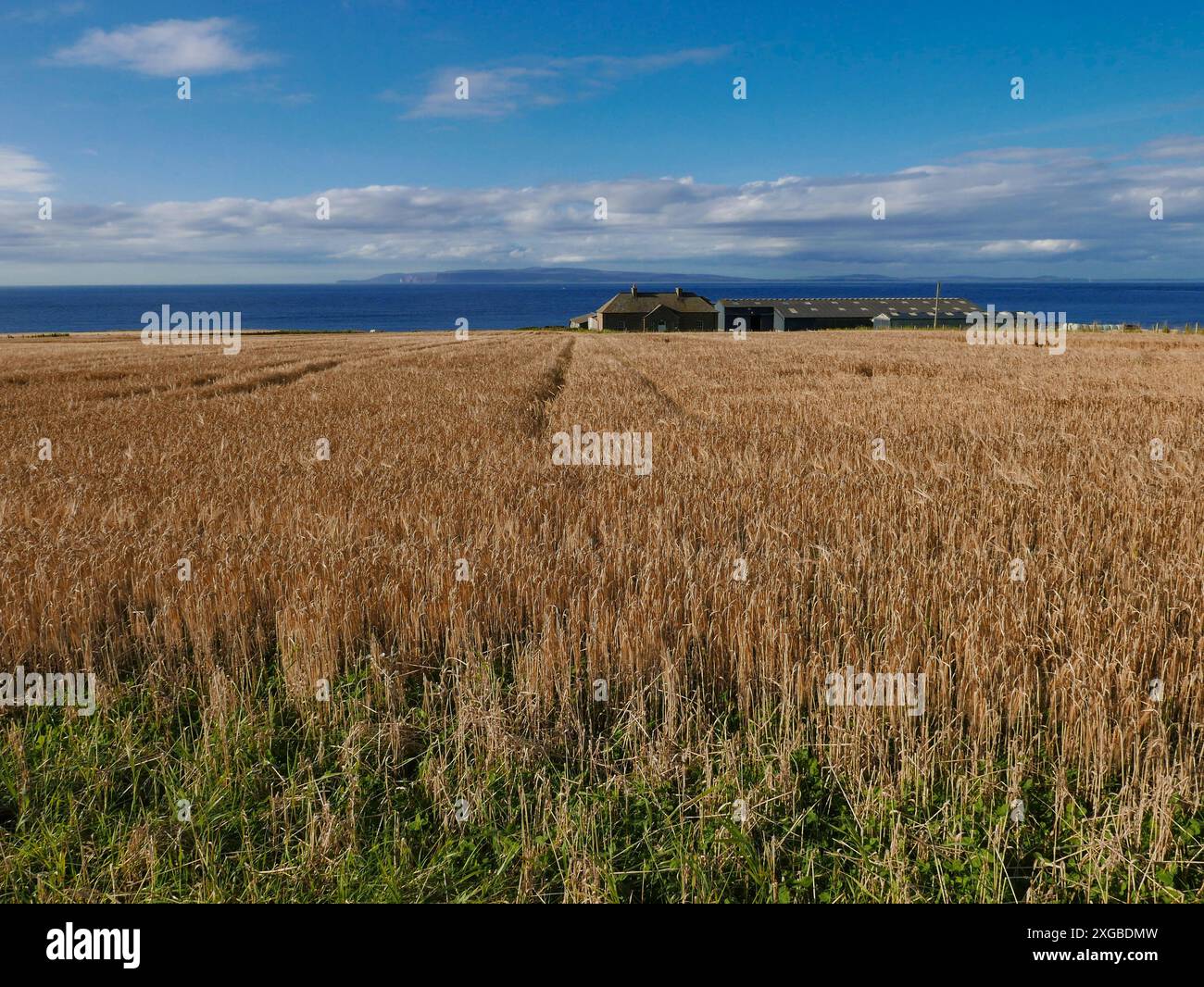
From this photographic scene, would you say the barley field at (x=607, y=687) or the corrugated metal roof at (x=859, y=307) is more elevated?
the corrugated metal roof at (x=859, y=307)

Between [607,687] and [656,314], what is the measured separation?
10484 cm

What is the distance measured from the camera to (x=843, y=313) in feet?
330

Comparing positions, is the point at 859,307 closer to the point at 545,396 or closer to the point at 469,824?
the point at 545,396

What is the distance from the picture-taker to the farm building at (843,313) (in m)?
99.2

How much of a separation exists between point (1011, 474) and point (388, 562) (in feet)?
21.9

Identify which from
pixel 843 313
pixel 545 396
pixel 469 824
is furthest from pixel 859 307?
pixel 469 824

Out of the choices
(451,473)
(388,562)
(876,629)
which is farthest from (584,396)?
(876,629)

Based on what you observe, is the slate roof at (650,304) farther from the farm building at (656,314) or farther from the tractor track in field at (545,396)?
the tractor track in field at (545,396)

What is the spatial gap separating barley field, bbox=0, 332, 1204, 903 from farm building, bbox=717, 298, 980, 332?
94226mm

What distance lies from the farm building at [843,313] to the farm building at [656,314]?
3113mm

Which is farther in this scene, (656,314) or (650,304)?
(650,304)

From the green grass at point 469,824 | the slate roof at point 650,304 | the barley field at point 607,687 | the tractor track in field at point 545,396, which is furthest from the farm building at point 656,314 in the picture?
the green grass at point 469,824

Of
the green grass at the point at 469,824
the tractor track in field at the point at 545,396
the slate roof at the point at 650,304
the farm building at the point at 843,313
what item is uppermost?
the slate roof at the point at 650,304
